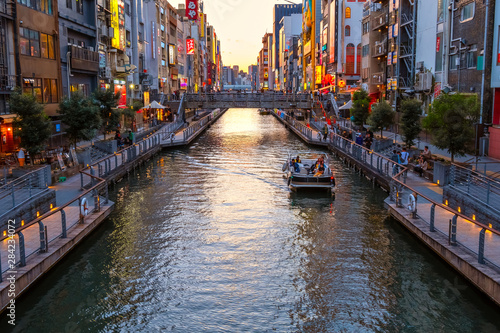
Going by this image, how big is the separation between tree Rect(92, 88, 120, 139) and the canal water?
717 inches

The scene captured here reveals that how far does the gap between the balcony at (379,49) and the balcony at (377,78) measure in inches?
107

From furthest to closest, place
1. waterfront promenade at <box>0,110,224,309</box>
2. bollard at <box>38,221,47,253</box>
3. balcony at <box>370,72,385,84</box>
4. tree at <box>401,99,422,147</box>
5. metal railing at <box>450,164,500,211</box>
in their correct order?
balcony at <box>370,72,385,84</box> → tree at <box>401,99,422,147</box> → metal railing at <box>450,164,500,211</box> → bollard at <box>38,221,47,253</box> → waterfront promenade at <box>0,110,224,309</box>

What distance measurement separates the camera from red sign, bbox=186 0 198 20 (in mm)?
131400

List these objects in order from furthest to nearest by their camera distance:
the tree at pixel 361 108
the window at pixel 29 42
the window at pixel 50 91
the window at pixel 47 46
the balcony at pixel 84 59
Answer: the tree at pixel 361 108, the balcony at pixel 84 59, the window at pixel 50 91, the window at pixel 47 46, the window at pixel 29 42

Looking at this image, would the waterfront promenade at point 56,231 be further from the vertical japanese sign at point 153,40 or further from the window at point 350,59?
the window at point 350,59

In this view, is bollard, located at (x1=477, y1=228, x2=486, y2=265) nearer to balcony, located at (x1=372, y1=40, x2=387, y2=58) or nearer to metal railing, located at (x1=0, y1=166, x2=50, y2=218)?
→ metal railing, located at (x1=0, y1=166, x2=50, y2=218)

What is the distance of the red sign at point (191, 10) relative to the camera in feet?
431

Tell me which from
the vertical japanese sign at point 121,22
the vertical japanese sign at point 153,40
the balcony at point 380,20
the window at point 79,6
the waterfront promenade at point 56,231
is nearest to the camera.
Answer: the waterfront promenade at point 56,231

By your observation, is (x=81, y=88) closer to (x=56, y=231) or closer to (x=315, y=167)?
(x=315, y=167)

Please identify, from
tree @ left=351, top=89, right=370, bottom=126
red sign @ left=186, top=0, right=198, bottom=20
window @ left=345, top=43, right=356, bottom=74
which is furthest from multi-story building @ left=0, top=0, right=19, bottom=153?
red sign @ left=186, top=0, right=198, bottom=20

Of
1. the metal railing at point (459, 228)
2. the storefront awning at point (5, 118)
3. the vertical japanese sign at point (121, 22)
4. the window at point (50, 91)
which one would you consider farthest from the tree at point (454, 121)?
the vertical japanese sign at point (121, 22)

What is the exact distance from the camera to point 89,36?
2200 inches

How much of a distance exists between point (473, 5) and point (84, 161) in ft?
102

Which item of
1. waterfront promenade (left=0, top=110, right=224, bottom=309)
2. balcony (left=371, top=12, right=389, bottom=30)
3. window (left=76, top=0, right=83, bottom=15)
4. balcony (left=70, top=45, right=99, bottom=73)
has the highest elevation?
balcony (left=371, top=12, right=389, bottom=30)
